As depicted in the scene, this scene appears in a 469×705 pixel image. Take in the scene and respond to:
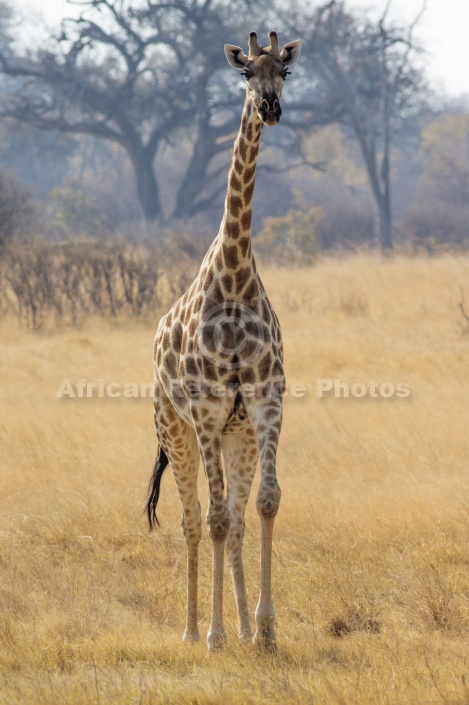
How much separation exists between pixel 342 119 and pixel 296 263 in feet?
46.2

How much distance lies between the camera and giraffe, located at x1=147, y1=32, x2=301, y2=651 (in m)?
4.04

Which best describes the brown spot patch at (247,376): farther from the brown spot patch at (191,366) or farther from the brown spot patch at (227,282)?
the brown spot patch at (227,282)

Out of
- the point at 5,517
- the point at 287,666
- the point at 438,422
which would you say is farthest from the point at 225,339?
the point at 438,422

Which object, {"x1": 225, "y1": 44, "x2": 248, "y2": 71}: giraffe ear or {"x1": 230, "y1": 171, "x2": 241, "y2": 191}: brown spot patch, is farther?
{"x1": 230, "y1": 171, "x2": 241, "y2": 191}: brown spot patch

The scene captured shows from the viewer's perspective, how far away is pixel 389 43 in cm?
2969

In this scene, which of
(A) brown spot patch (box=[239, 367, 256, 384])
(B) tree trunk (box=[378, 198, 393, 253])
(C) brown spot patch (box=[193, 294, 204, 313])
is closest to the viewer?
(A) brown spot patch (box=[239, 367, 256, 384])

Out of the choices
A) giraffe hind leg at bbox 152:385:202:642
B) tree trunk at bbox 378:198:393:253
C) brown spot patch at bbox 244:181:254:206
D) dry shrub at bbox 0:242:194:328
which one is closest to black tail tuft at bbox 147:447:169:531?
giraffe hind leg at bbox 152:385:202:642

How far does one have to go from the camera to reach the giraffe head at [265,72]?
3.92 meters

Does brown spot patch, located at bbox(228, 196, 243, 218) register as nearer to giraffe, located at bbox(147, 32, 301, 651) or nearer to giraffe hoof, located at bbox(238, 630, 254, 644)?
giraffe, located at bbox(147, 32, 301, 651)

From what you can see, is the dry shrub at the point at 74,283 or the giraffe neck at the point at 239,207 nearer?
the giraffe neck at the point at 239,207

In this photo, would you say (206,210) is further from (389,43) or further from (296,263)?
(296,263)

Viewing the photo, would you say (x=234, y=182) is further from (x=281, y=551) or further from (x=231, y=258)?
(x=281, y=551)

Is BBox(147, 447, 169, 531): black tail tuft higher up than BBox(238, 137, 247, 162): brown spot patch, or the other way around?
BBox(238, 137, 247, 162): brown spot patch

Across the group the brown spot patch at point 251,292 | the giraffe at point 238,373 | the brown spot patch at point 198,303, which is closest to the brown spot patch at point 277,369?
the giraffe at point 238,373
